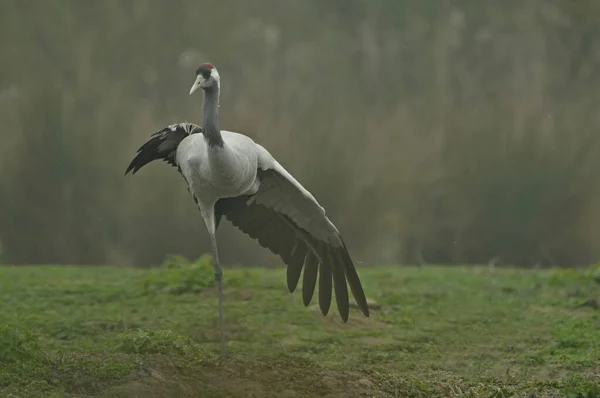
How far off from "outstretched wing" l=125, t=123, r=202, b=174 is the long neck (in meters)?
0.31

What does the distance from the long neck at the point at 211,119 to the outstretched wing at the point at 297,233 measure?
0.41 metres

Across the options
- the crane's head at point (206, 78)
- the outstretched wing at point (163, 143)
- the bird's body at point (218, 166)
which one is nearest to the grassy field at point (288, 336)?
the bird's body at point (218, 166)

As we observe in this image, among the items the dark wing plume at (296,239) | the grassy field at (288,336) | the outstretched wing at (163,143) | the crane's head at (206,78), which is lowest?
the grassy field at (288,336)

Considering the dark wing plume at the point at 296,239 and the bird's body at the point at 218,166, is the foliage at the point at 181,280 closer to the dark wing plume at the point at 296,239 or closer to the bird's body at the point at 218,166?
the dark wing plume at the point at 296,239

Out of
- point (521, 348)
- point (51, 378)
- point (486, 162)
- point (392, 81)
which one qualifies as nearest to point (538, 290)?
point (521, 348)

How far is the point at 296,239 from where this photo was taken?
5418mm

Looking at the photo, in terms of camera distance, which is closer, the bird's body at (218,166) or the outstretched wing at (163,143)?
the bird's body at (218,166)

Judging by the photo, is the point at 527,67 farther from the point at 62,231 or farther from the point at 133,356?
the point at 133,356

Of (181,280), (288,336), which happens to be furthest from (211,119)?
(181,280)

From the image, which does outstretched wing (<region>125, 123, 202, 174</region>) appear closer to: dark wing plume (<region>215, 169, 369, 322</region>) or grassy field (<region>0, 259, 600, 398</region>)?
dark wing plume (<region>215, 169, 369, 322</region>)

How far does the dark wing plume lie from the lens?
516cm

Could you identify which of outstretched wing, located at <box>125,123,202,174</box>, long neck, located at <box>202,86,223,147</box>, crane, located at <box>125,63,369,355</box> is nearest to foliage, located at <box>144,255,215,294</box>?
crane, located at <box>125,63,369,355</box>

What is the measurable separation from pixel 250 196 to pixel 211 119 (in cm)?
70

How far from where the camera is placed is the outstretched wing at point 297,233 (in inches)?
200
